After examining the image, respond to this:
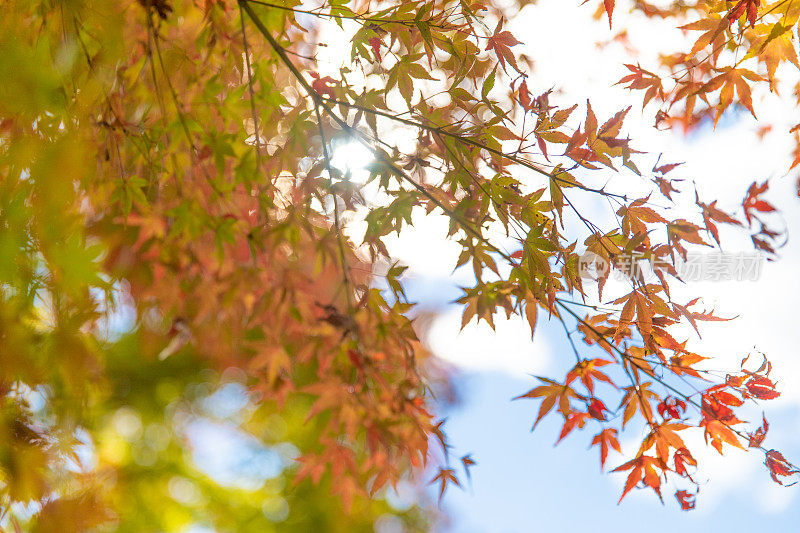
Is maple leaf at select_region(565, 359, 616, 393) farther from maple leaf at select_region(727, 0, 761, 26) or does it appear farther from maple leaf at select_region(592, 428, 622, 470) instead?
maple leaf at select_region(727, 0, 761, 26)

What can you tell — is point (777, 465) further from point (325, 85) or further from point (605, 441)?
point (325, 85)

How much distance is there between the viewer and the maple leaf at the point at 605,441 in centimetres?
124

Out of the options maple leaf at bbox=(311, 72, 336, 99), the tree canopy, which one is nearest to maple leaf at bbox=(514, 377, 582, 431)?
the tree canopy

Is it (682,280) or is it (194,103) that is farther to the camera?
(194,103)

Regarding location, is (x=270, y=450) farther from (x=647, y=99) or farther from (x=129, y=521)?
(x=647, y=99)

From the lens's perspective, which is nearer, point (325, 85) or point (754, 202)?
point (754, 202)

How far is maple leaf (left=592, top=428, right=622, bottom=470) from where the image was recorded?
1240 millimetres

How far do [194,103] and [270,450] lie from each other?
4.46 m

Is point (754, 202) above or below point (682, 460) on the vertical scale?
above

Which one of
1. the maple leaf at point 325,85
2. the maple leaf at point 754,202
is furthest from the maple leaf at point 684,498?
the maple leaf at point 325,85

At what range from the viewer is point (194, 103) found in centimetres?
117

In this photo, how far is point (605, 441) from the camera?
1246mm

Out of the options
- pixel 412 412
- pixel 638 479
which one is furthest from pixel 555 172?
pixel 638 479

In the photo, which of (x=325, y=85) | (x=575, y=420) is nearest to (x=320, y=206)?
(x=325, y=85)
